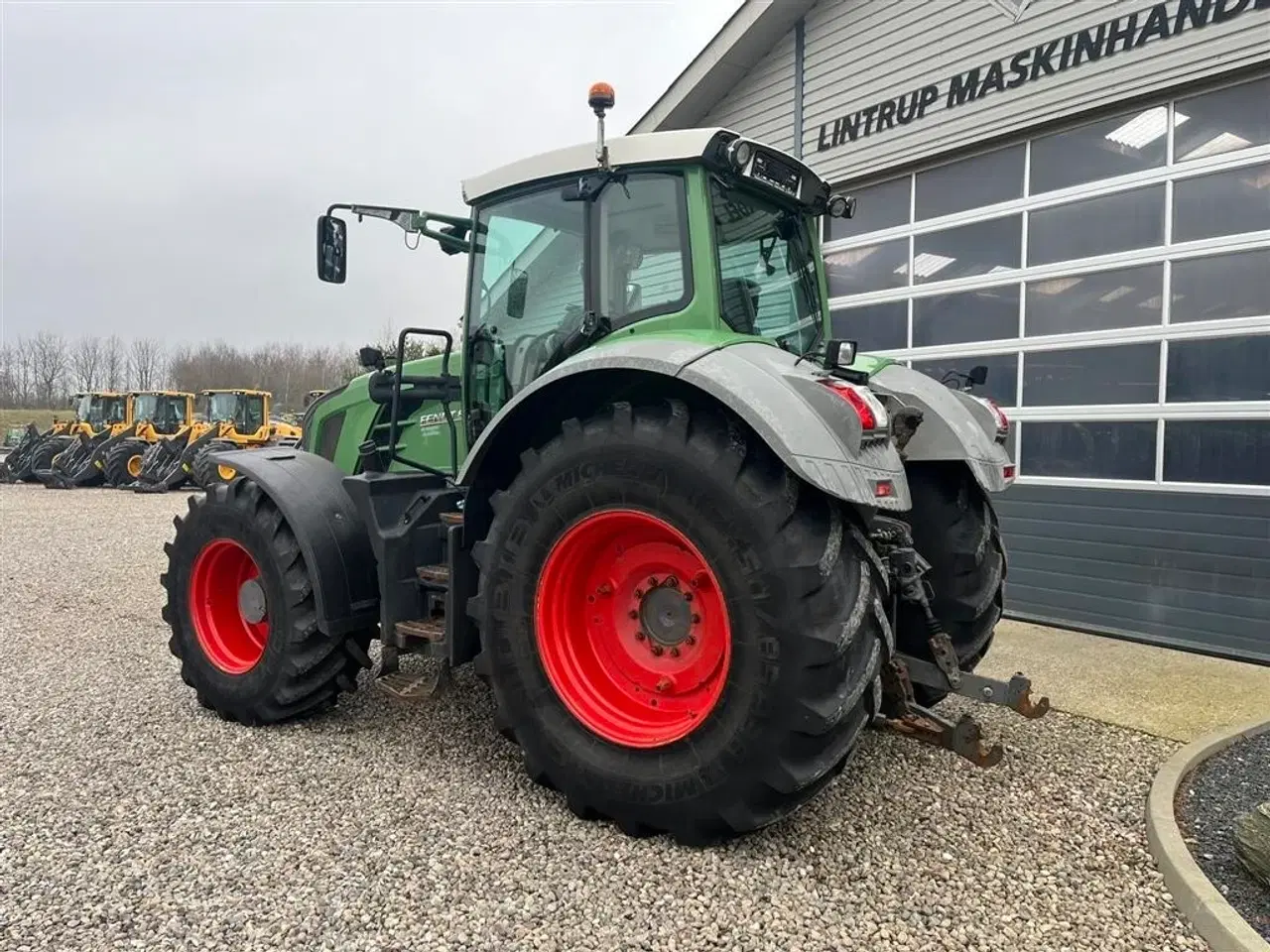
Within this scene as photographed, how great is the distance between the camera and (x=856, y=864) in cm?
266

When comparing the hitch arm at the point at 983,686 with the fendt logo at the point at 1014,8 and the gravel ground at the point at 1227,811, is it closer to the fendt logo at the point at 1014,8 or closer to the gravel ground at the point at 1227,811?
the gravel ground at the point at 1227,811

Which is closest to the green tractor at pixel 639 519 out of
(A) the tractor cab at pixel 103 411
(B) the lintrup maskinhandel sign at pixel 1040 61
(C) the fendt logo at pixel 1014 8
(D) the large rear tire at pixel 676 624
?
(D) the large rear tire at pixel 676 624

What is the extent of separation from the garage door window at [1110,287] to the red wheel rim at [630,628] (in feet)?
14.1

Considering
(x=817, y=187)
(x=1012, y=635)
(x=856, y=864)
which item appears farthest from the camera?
(x=1012, y=635)

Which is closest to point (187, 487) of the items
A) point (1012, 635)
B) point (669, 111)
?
point (669, 111)

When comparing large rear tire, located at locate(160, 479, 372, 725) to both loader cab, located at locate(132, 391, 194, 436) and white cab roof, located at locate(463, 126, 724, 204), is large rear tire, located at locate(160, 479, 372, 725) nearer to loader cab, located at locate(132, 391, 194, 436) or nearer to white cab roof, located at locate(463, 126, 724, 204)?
white cab roof, located at locate(463, 126, 724, 204)

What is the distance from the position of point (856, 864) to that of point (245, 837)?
1.97 meters

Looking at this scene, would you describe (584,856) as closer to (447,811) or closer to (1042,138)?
(447,811)

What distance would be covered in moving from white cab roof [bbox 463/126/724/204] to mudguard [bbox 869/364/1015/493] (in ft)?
4.20

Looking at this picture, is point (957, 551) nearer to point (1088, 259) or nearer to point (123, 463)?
point (1088, 259)

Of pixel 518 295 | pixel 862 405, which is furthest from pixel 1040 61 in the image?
pixel 862 405

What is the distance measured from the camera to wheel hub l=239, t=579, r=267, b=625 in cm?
389

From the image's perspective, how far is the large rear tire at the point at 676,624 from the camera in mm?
2514

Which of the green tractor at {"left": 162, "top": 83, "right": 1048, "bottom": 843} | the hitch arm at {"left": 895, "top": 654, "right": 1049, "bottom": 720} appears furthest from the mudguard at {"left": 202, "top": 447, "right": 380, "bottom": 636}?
the hitch arm at {"left": 895, "top": 654, "right": 1049, "bottom": 720}
